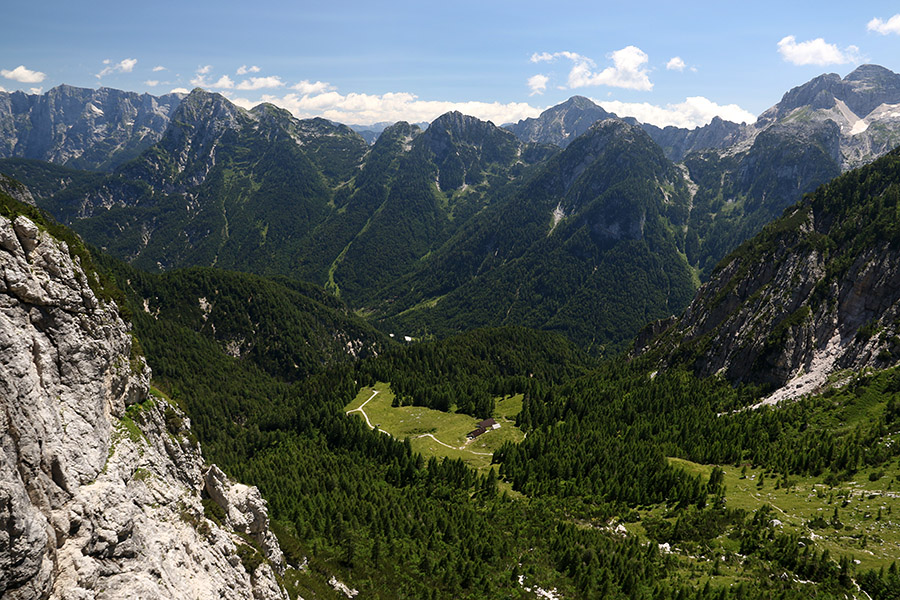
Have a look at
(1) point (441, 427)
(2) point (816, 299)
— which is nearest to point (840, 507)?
(2) point (816, 299)

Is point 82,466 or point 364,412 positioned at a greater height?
point 82,466

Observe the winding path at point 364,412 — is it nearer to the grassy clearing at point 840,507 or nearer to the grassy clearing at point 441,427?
the grassy clearing at point 441,427

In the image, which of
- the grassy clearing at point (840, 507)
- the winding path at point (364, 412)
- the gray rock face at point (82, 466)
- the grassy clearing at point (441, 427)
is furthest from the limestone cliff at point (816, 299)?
the gray rock face at point (82, 466)

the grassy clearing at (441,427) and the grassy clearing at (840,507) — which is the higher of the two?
the grassy clearing at (840,507)

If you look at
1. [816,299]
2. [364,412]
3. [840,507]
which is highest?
[816,299]

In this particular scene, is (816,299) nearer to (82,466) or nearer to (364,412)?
(364,412)

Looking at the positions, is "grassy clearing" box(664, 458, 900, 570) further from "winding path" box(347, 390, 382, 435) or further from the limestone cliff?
"winding path" box(347, 390, 382, 435)

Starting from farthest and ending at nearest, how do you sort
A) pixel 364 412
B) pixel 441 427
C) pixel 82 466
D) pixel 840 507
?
pixel 364 412 → pixel 441 427 → pixel 840 507 → pixel 82 466
